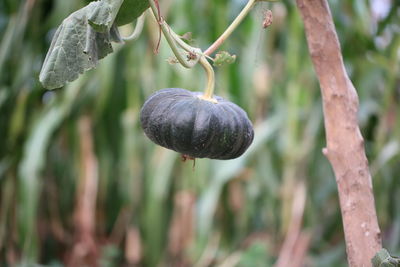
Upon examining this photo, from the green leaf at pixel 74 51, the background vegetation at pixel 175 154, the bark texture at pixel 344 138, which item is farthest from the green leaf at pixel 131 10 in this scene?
the background vegetation at pixel 175 154

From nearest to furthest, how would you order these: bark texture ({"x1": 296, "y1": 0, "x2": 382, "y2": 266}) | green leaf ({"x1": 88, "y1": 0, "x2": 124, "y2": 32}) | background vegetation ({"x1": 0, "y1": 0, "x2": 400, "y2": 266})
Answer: green leaf ({"x1": 88, "y1": 0, "x2": 124, "y2": 32})
bark texture ({"x1": 296, "y1": 0, "x2": 382, "y2": 266})
background vegetation ({"x1": 0, "y1": 0, "x2": 400, "y2": 266})

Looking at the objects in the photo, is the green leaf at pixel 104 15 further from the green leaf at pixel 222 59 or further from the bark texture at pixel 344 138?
the bark texture at pixel 344 138

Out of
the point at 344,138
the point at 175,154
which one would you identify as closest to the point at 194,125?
the point at 344,138

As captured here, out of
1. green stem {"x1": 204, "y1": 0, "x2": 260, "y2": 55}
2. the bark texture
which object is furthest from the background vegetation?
green stem {"x1": 204, "y1": 0, "x2": 260, "y2": 55}

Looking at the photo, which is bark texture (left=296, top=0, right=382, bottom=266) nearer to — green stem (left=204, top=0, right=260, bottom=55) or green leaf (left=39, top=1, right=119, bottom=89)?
green stem (left=204, top=0, right=260, bottom=55)

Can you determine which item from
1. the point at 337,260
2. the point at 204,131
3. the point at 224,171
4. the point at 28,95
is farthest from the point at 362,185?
the point at 28,95

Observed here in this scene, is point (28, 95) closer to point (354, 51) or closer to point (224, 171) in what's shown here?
point (224, 171)

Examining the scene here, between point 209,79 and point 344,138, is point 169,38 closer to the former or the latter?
point 209,79
